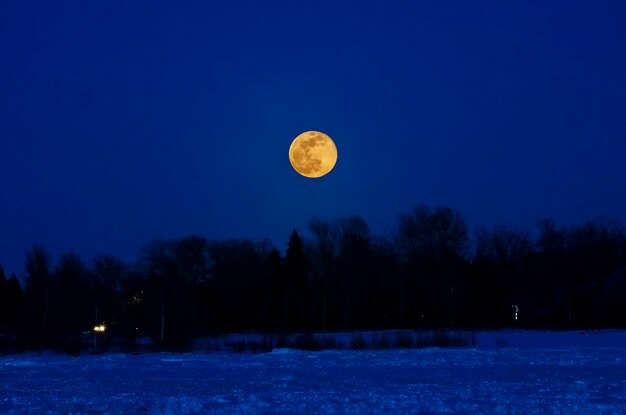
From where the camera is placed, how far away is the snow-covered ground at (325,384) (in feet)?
43.5

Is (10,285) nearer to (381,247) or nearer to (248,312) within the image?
(248,312)

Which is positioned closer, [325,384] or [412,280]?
[325,384]

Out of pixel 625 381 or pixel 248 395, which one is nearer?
pixel 248 395

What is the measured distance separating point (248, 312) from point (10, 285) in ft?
107

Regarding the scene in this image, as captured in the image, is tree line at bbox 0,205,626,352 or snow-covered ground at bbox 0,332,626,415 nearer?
snow-covered ground at bbox 0,332,626,415

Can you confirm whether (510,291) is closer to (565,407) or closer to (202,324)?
(202,324)

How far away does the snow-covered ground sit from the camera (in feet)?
43.5

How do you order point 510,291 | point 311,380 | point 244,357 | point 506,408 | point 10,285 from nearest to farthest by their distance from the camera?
point 506,408, point 311,380, point 244,357, point 510,291, point 10,285

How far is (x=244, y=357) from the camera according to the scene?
27562 mm

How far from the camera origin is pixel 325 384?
17.4 meters

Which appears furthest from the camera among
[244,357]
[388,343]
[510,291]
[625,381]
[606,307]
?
[510,291]

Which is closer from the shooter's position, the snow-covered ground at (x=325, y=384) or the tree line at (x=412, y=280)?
the snow-covered ground at (x=325, y=384)

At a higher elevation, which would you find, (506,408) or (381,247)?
(381,247)

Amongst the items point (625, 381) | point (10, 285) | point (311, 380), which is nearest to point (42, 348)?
point (311, 380)
